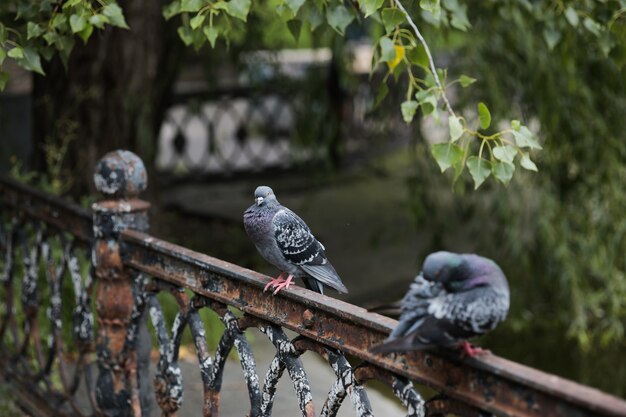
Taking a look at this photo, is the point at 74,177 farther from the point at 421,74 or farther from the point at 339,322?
the point at 339,322

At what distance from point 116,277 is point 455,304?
5.37 feet

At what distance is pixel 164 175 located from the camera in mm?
10328

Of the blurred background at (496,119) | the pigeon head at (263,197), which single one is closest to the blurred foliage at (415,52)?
the pigeon head at (263,197)

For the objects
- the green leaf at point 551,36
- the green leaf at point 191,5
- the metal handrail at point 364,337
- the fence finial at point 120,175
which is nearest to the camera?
the metal handrail at point 364,337

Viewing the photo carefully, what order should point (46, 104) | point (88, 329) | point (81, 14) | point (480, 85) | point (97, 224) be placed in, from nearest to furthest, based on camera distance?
point (81, 14), point (97, 224), point (88, 329), point (480, 85), point (46, 104)

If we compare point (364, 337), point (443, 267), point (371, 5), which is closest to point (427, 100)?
point (371, 5)

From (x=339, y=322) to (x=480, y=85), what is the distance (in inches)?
138

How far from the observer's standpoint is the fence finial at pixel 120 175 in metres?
3.14

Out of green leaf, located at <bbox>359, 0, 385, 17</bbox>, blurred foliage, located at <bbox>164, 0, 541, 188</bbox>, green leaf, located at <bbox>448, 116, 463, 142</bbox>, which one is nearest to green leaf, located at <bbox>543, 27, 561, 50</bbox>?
blurred foliage, located at <bbox>164, 0, 541, 188</bbox>

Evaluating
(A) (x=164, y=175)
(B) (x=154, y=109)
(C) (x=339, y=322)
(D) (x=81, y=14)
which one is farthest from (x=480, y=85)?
(A) (x=164, y=175)

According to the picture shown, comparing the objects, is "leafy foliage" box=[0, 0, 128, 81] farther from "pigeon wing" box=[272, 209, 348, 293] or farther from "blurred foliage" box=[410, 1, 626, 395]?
"blurred foliage" box=[410, 1, 626, 395]

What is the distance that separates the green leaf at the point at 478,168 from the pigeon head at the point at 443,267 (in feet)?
2.38

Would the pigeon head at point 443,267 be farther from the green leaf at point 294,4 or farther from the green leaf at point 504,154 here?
the green leaf at point 294,4

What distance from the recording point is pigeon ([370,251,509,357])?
185 cm
